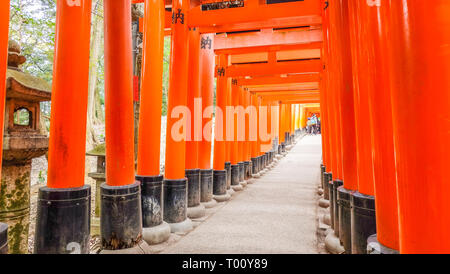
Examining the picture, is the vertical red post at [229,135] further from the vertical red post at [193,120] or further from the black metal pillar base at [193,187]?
the black metal pillar base at [193,187]

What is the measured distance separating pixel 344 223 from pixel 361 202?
2.65 feet

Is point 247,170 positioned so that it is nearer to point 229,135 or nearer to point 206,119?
point 229,135

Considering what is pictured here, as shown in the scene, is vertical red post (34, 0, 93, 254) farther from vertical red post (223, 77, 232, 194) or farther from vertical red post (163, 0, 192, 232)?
vertical red post (223, 77, 232, 194)

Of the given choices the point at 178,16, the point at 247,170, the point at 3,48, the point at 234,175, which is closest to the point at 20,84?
the point at 3,48

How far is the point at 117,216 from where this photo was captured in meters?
3.37

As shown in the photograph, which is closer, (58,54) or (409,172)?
(409,172)

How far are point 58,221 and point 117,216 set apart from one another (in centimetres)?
79

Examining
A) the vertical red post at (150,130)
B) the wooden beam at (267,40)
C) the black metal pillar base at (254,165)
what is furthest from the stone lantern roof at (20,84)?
the black metal pillar base at (254,165)

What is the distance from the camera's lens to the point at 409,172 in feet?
3.76

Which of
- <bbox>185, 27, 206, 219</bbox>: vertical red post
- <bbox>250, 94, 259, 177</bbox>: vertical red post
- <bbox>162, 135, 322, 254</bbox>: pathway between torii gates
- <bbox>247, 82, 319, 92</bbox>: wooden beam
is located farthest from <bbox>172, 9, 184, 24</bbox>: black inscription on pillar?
<bbox>250, 94, 259, 177</bbox>: vertical red post

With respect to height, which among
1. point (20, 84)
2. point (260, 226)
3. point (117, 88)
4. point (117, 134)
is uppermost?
point (20, 84)

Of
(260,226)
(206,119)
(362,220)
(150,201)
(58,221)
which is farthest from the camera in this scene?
(206,119)
